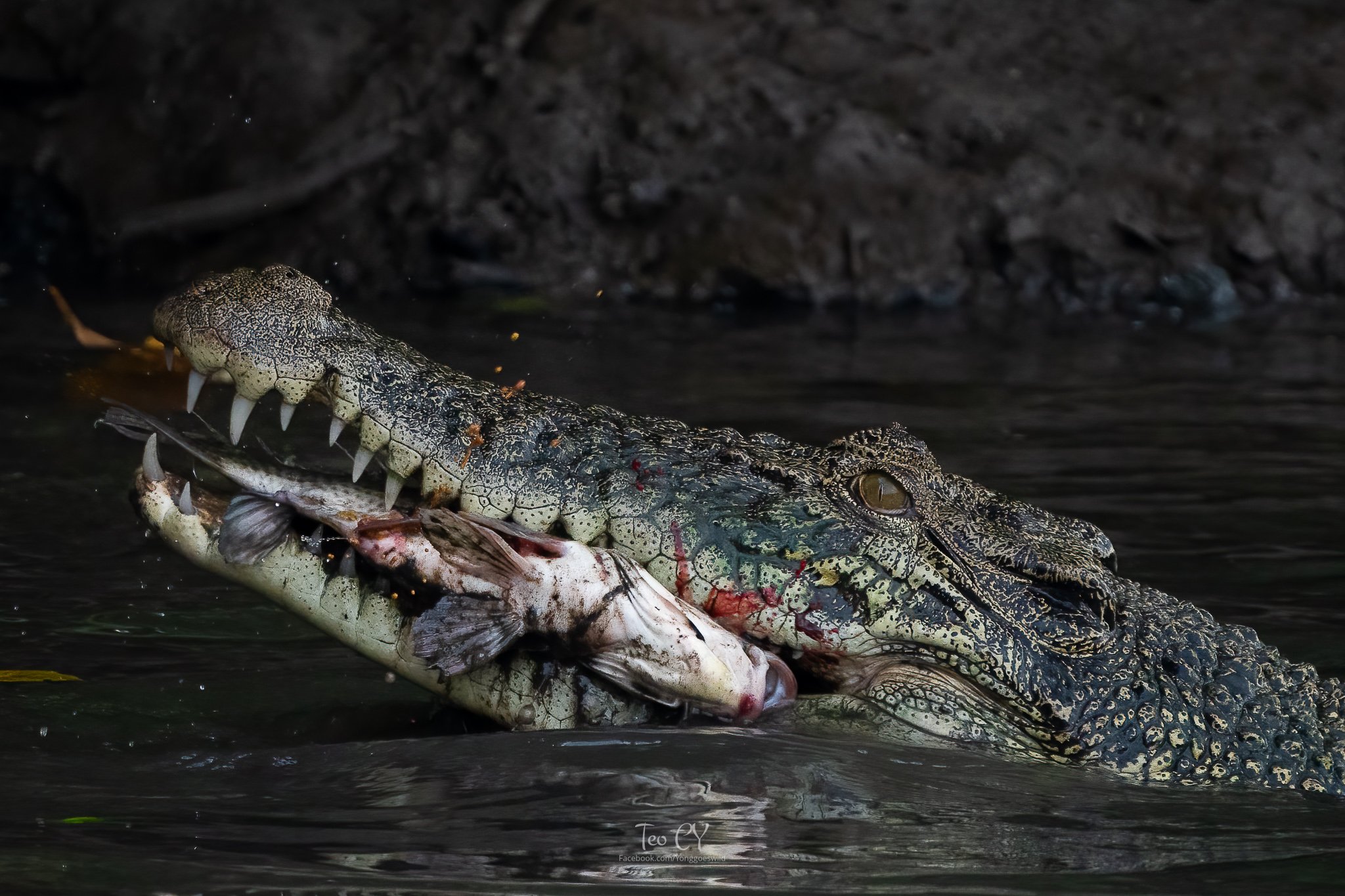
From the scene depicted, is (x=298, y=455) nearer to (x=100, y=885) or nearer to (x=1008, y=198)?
(x=100, y=885)

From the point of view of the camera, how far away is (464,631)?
3166mm

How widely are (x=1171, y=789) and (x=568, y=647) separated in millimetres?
1229

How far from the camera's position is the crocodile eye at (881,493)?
3.41 meters

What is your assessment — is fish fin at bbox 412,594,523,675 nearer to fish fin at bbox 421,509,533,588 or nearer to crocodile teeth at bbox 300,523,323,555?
fish fin at bbox 421,509,533,588

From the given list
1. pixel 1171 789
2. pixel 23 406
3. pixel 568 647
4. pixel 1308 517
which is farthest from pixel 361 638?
pixel 23 406

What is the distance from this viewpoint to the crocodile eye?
3.41 metres

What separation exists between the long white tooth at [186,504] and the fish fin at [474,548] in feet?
1.54

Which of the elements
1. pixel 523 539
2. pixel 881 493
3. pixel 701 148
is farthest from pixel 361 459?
pixel 701 148

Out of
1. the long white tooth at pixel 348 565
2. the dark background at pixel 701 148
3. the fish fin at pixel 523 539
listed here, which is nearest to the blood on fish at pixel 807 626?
the fish fin at pixel 523 539

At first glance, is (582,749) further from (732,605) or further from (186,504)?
(186,504)

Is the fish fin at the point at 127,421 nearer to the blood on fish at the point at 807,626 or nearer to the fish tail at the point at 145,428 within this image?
the fish tail at the point at 145,428

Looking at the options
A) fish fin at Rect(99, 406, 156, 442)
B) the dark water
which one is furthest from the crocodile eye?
fish fin at Rect(99, 406, 156, 442)

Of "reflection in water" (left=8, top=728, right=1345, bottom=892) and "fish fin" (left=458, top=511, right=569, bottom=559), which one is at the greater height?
"fish fin" (left=458, top=511, right=569, bottom=559)

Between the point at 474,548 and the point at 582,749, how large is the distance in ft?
1.43
